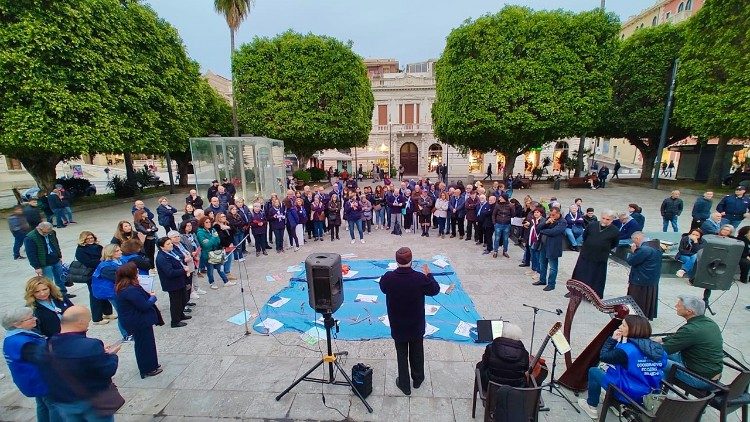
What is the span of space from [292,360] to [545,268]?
6.09 metres

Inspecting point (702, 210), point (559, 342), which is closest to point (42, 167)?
point (559, 342)

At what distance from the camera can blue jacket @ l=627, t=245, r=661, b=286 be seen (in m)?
5.56

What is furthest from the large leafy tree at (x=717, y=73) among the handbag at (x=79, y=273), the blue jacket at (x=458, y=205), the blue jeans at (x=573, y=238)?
the handbag at (x=79, y=273)

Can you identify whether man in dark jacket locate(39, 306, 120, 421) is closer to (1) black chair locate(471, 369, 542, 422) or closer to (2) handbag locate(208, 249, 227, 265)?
(1) black chair locate(471, 369, 542, 422)

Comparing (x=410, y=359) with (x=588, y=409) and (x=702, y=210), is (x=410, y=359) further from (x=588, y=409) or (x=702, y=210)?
(x=702, y=210)

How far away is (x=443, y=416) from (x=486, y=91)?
2099cm

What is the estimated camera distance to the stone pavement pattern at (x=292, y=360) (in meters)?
4.15

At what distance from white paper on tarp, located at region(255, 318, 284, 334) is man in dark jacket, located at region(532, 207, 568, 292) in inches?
235

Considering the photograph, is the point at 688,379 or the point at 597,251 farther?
the point at 597,251

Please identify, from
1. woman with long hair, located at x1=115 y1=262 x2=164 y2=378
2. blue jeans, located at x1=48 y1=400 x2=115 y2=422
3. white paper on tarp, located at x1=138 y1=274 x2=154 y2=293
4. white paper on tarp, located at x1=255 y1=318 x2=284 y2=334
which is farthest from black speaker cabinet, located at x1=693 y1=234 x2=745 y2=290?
white paper on tarp, located at x1=138 y1=274 x2=154 y2=293

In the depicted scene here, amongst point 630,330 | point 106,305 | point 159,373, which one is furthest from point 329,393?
point 106,305

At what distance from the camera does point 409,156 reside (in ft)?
130

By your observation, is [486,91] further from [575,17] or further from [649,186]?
[649,186]

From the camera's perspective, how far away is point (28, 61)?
13250 mm
